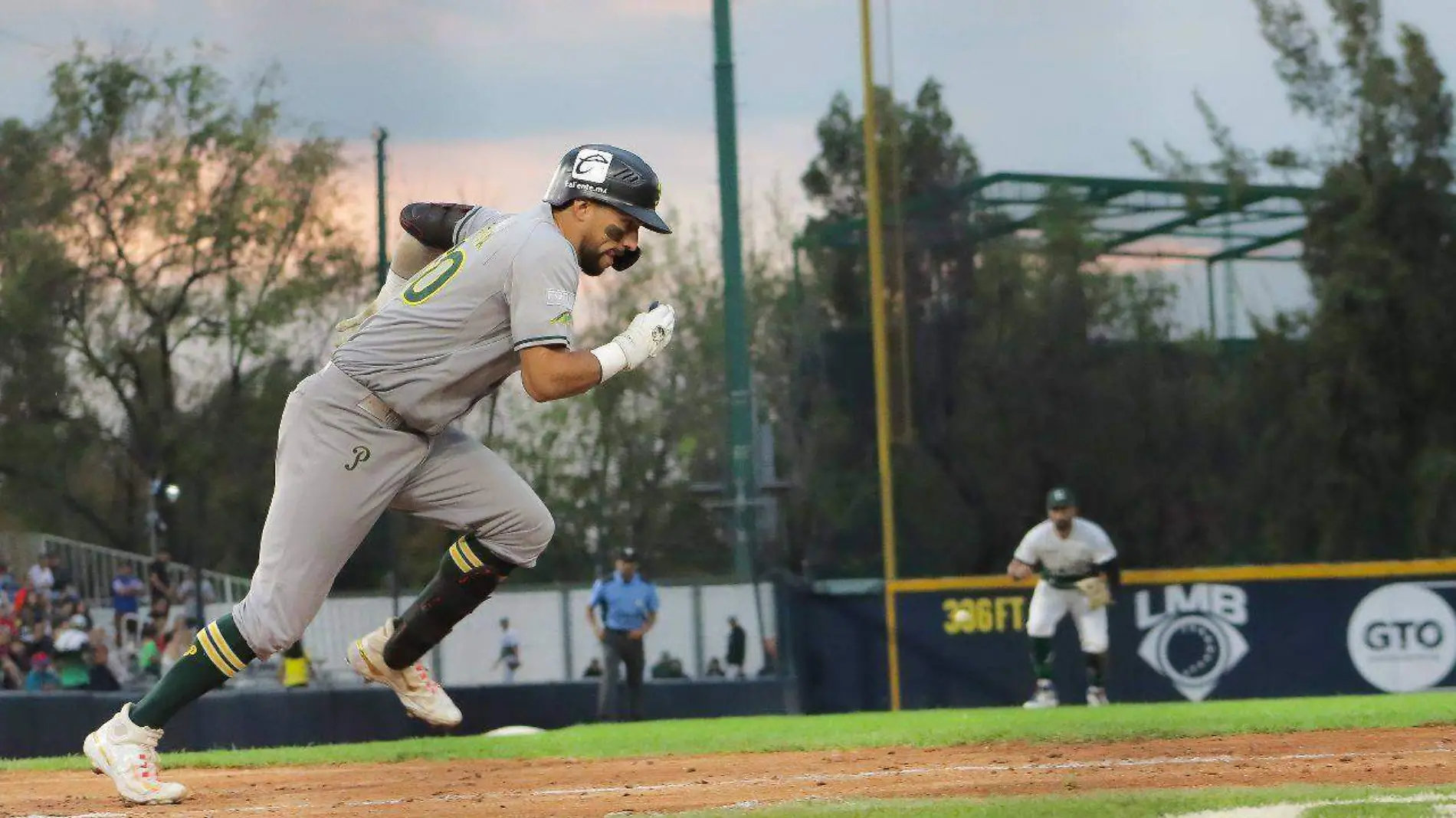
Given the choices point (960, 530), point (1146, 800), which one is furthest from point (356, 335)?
point (960, 530)

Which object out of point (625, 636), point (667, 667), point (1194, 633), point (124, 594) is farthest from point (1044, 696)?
point (124, 594)

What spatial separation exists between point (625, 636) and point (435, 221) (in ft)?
34.9

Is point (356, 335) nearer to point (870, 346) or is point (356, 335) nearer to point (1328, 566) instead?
point (1328, 566)

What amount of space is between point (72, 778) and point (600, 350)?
4.20m

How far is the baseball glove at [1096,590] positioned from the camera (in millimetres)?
15984

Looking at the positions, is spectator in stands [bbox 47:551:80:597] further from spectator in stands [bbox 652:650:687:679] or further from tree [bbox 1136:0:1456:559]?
tree [bbox 1136:0:1456:559]

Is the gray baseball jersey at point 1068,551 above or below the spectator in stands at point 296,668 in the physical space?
above

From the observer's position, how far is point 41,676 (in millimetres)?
18656

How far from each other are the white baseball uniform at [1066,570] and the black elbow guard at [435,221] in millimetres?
9905

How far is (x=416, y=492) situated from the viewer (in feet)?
21.7

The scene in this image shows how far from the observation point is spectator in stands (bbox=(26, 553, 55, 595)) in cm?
2102

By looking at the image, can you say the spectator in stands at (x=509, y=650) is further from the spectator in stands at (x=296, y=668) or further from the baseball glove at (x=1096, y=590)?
the baseball glove at (x=1096, y=590)

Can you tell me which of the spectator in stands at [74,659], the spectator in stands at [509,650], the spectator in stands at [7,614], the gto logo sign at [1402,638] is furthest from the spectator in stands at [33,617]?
the gto logo sign at [1402,638]

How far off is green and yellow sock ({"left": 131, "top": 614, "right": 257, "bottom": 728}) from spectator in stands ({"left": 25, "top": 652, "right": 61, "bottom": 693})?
40.4 feet
